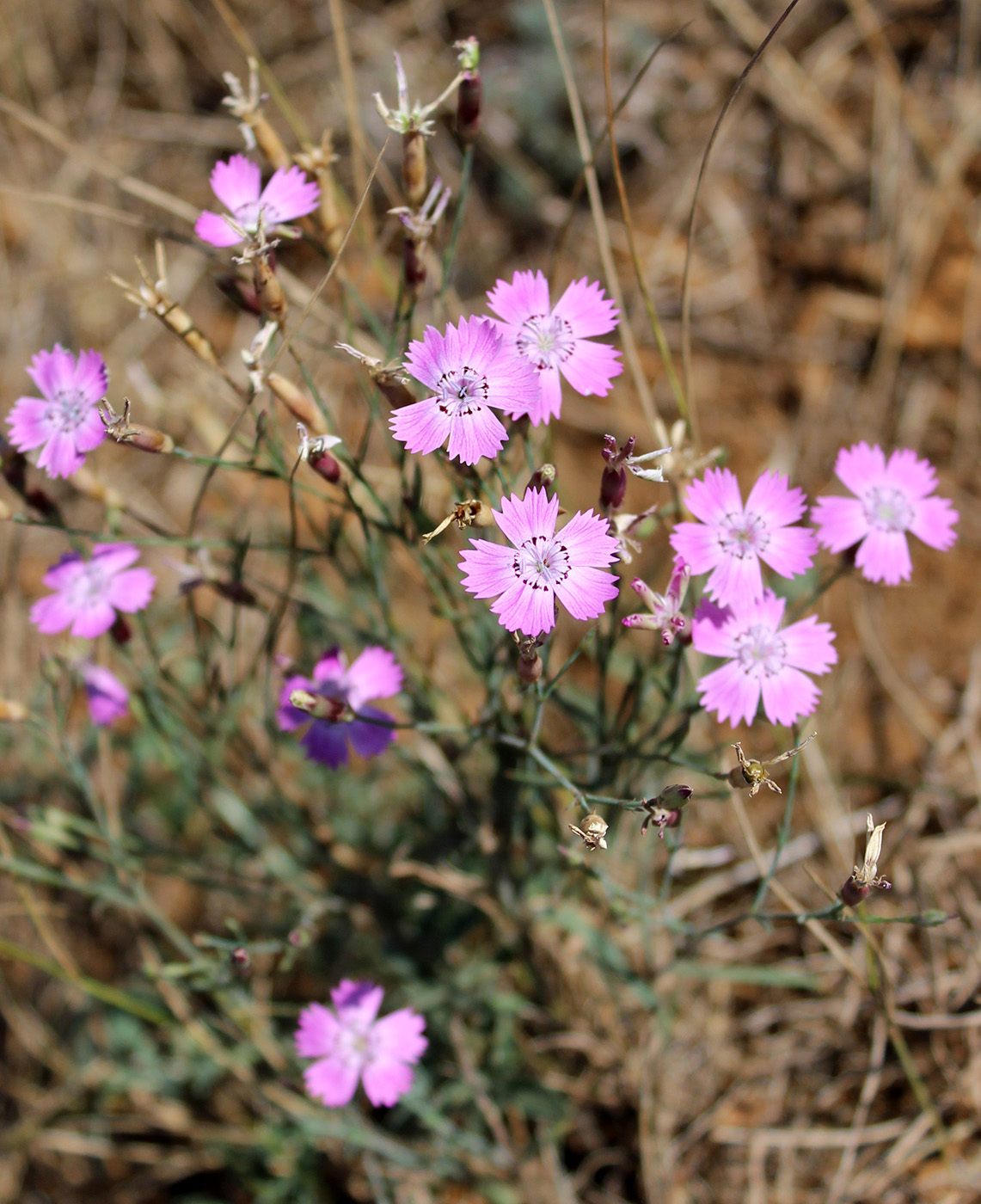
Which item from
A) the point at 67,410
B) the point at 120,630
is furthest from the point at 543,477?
the point at 120,630

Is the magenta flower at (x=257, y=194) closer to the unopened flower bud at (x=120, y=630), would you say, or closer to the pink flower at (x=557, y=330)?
the pink flower at (x=557, y=330)

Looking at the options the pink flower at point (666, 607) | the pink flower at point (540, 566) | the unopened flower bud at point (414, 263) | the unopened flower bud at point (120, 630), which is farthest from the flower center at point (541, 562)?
the unopened flower bud at point (120, 630)

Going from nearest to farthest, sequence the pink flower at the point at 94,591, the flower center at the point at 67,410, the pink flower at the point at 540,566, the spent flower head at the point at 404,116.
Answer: the pink flower at the point at 540,566 < the spent flower head at the point at 404,116 < the flower center at the point at 67,410 < the pink flower at the point at 94,591

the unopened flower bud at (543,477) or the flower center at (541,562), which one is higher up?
the unopened flower bud at (543,477)

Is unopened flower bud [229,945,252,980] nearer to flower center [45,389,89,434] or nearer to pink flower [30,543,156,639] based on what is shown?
pink flower [30,543,156,639]

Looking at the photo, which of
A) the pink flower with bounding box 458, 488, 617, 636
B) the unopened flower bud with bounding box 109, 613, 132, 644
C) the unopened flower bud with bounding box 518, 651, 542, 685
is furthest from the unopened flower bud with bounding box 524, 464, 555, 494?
the unopened flower bud with bounding box 109, 613, 132, 644

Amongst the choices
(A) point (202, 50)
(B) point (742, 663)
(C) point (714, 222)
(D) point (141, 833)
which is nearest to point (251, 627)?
(D) point (141, 833)
